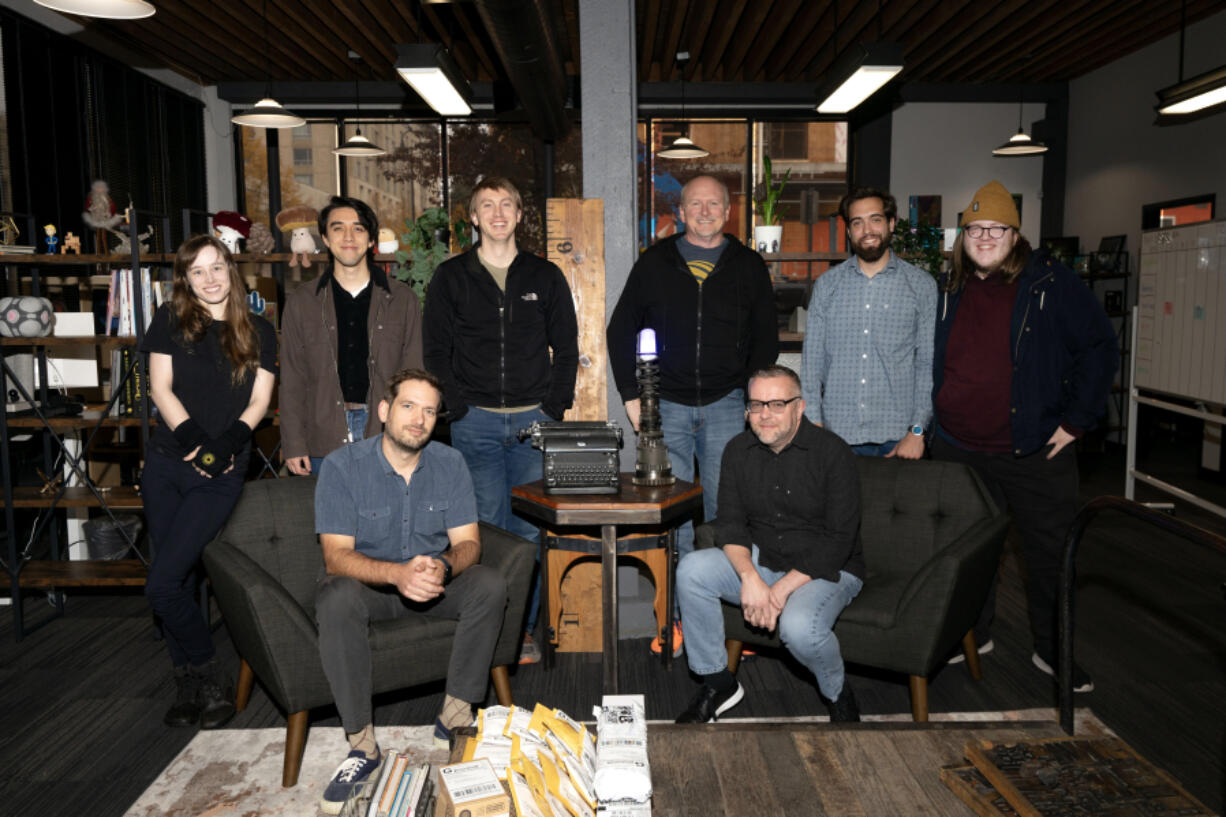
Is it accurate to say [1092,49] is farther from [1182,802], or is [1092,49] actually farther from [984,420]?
[1182,802]

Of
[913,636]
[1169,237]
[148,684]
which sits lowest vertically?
[148,684]

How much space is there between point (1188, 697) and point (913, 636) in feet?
4.55

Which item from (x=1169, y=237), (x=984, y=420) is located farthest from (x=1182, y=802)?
(x=1169, y=237)

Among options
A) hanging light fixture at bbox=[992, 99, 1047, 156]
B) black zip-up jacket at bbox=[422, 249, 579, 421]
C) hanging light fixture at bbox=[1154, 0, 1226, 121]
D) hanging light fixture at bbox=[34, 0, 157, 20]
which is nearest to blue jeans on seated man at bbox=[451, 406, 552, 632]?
black zip-up jacket at bbox=[422, 249, 579, 421]

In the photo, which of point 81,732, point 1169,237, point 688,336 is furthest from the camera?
point 1169,237

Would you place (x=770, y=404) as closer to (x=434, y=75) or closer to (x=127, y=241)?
(x=434, y=75)

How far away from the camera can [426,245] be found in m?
4.98

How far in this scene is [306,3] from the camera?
696cm

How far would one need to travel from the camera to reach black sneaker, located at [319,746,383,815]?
2420mm

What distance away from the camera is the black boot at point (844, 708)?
2.72 m

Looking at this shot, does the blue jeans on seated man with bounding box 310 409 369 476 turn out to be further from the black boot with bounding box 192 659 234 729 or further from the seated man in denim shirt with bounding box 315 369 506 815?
the black boot with bounding box 192 659 234 729

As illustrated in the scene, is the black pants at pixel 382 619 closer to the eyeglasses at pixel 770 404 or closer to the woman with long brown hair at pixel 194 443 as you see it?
the woman with long brown hair at pixel 194 443

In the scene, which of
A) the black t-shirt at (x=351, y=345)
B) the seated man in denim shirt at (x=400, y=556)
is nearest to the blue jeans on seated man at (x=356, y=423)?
the black t-shirt at (x=351, y=345)

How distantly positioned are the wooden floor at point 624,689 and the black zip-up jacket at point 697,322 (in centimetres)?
119
